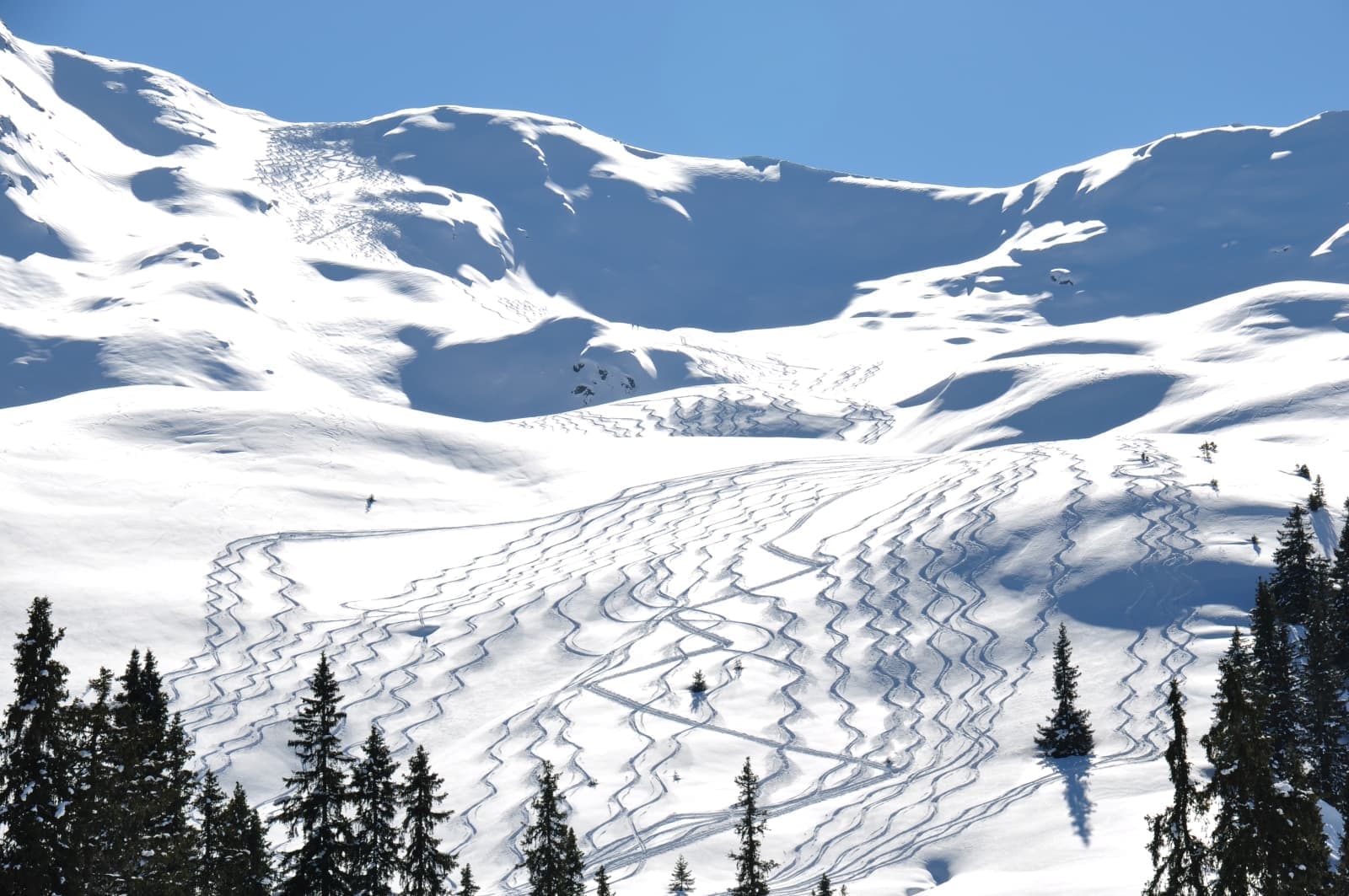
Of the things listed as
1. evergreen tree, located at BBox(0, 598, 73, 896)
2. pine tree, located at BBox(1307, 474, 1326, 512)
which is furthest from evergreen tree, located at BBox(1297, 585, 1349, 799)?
evergreen tree, located at BBox(0, 598, 73, 896)

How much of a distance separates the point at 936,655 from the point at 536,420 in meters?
95.6

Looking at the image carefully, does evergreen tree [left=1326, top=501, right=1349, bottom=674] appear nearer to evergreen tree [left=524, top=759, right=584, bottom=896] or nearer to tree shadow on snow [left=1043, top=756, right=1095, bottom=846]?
tree shadow on snow [left=1043, top=756, right=1095, bottom=846]

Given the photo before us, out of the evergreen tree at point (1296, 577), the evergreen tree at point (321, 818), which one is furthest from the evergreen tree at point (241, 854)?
the evergreen tree at point (1296, 577)

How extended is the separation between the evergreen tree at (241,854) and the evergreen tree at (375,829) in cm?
223

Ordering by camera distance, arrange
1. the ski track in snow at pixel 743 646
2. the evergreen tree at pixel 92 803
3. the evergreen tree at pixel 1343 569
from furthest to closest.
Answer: the ski track in snow at pixel 743 646 < the evergreen tree at pixel 1343 569 < the evergreen tree at pixel 92 803

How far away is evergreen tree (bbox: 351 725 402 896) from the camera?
22594 millimetres

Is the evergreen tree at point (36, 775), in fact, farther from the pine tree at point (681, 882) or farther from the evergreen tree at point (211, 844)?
the pine tree at point (681, 882)

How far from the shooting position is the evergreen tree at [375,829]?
2259 centimetres

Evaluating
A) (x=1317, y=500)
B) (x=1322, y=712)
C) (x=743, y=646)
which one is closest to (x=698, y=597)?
(x=743, y=646)

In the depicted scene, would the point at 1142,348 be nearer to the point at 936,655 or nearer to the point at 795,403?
the point at 795,403

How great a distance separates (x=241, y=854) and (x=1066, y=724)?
3560cm

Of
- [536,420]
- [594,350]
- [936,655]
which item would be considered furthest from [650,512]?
[594,350]

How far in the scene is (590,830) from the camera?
5156 centimetres

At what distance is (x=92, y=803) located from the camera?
17234 mm
